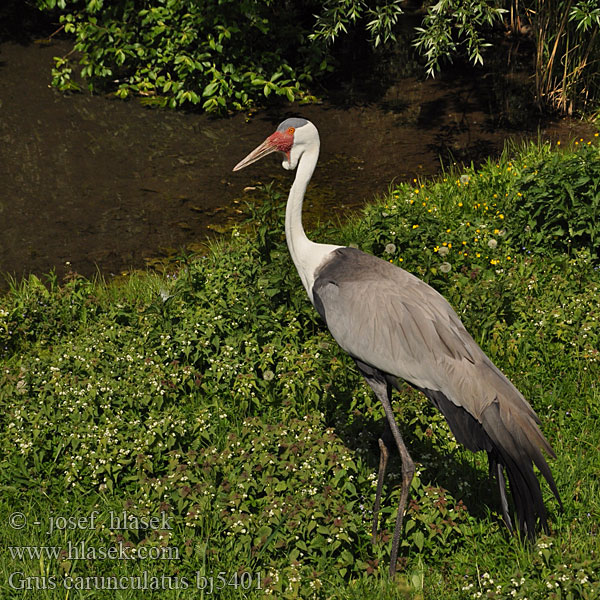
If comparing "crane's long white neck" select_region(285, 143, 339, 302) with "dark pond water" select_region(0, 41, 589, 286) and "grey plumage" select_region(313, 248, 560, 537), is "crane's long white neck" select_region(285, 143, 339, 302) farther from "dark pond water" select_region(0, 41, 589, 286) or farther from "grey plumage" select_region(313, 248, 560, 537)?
"dark pond water" select_region(0, 41, 589, 286)

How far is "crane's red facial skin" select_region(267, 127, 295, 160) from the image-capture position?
156 inches

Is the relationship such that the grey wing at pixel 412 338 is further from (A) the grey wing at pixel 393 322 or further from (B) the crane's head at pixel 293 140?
(B) the crane's head at pixel 293 140

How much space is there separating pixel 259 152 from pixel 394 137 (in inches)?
188

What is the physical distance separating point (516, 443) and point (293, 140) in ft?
6.01

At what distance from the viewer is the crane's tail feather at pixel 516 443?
325 centimetres

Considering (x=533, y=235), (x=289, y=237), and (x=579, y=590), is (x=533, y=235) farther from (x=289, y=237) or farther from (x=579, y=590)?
(x=579, y=590)

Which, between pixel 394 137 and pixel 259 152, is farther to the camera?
pixel 394 137

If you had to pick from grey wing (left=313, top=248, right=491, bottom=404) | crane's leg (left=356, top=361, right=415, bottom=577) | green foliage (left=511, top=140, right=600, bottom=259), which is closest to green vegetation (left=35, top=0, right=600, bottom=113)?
green foliage (left=511, top=140, right=600, bottom=259)

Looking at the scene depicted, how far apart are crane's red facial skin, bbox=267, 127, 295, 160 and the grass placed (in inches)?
38.5

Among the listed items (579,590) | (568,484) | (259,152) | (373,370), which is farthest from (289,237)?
(579,590)

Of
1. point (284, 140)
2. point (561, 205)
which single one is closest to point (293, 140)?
point (284, 140)

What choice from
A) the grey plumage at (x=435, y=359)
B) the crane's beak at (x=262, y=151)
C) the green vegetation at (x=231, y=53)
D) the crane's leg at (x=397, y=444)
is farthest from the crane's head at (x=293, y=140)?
the green vegetation at (x=231, y=53)

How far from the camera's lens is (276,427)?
398cm

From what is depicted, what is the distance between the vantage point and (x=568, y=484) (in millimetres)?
3773
